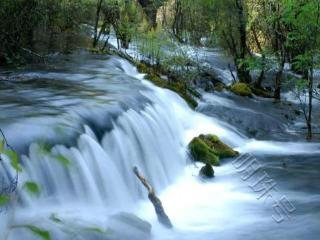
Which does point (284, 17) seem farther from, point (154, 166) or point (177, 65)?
point (154, 166)

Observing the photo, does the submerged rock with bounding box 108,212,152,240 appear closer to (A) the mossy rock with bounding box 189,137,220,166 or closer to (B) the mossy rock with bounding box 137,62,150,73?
(A) the mossy rock with bounding box 189,137,220,166

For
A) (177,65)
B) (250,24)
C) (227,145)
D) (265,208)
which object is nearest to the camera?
(265,208)

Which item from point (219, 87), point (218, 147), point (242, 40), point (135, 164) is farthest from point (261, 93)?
point (135, 164)

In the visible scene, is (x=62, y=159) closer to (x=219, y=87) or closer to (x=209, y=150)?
(x=209, y=150)

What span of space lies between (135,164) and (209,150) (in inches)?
108

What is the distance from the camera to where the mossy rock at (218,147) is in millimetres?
10945

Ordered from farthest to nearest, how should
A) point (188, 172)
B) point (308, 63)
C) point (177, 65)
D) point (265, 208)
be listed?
point (177, 65), point (308, 63), point (188, 172), point (265, 208)

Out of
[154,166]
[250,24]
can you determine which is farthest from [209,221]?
[250,24]

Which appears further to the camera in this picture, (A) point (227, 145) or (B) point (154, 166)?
(A) point (227, 145)

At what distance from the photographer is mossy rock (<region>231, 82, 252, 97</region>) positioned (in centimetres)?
1659

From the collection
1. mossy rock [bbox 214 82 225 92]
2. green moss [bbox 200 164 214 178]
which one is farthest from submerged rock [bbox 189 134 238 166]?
mossy rock [bbox 214 82 225 92]

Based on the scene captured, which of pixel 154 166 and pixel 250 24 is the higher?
pixel 250 24

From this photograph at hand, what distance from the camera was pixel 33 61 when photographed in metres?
14.6

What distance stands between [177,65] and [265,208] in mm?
8705
